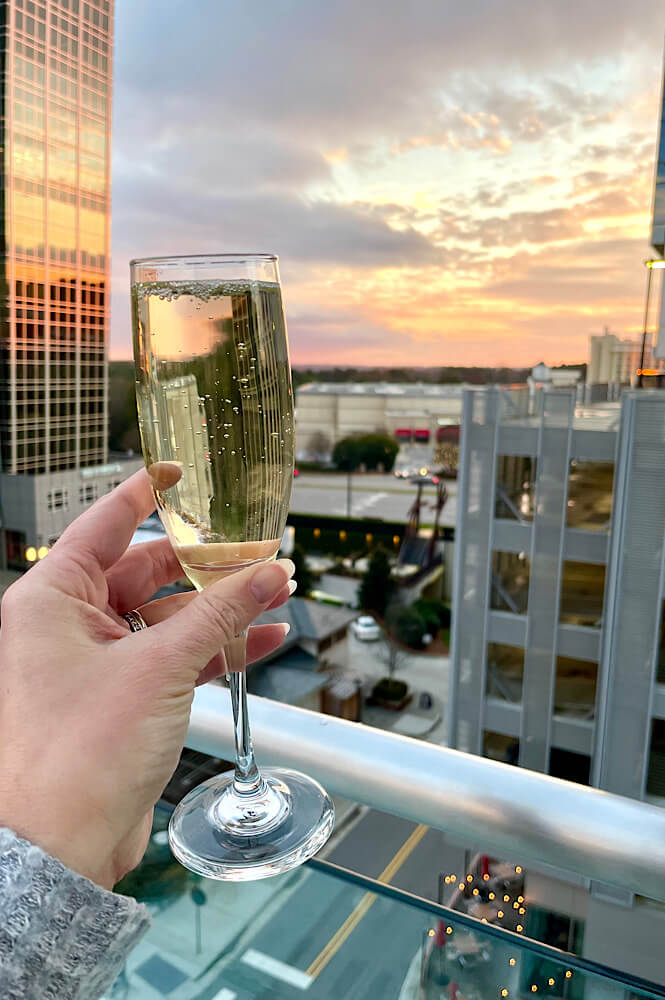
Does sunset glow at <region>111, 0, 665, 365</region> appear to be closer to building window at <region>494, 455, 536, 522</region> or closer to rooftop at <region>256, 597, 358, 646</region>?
building window at <region>494, 455, 536, 522</region>

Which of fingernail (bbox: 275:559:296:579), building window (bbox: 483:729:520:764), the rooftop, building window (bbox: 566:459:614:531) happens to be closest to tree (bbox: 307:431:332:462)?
building window (bbox: 566:459:614:531)

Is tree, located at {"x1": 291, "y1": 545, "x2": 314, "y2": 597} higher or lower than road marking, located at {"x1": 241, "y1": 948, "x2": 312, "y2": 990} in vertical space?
lower

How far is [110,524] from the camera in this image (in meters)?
0.59

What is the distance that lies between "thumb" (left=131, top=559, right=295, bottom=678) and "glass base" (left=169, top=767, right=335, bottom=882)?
22 cm

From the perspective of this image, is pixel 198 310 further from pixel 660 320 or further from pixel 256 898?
pixel 660 320

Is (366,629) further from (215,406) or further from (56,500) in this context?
(215,406)

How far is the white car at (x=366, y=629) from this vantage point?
6.11 meters

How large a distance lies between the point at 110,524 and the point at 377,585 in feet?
19.0

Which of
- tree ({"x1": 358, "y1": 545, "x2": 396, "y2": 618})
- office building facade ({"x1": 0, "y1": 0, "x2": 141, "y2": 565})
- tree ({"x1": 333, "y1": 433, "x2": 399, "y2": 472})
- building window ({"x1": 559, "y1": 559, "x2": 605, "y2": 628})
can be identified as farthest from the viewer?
tree ({"x1": 358, "y1": 545, "x2": 396, "y2": 618})

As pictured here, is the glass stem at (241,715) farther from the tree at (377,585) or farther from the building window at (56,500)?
the tree at (377,585)

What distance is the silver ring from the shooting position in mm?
612

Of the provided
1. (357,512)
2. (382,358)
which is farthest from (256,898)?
(357,512)

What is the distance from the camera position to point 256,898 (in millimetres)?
850

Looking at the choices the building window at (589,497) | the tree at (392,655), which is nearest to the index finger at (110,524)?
the building window at (589,497)
